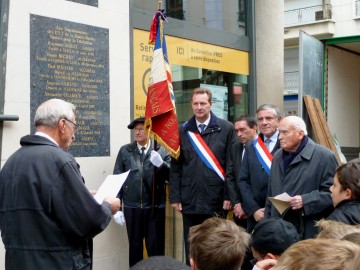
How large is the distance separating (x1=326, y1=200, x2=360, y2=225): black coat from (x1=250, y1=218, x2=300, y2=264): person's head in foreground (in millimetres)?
876

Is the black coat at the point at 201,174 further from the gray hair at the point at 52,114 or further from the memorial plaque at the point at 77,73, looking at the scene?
the gray hair at the point at 52,114

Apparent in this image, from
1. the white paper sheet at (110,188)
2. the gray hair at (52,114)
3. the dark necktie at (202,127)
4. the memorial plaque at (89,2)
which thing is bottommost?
the white paper sheet at (110,188)

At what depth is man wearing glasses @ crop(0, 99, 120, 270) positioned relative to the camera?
3234 millimetres

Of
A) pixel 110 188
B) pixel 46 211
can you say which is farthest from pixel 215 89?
pixel 46 211

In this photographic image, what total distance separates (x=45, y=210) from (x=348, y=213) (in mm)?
1959

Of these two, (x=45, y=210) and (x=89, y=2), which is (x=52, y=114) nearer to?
(x=45, y=210)

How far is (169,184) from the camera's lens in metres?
5.57

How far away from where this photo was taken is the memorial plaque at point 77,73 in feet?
16.7

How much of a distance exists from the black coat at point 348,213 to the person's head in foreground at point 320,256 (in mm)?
2097

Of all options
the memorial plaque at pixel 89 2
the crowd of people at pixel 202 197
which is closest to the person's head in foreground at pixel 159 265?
the crowd of people at pixel 202 197

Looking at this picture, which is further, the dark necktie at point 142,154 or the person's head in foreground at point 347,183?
the dark necktie at point 142,154

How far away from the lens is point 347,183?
11.9 feet

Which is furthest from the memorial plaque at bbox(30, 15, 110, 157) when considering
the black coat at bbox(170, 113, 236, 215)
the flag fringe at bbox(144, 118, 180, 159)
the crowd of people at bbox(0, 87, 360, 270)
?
the black coat at bbox(170, 113, 236, 215)

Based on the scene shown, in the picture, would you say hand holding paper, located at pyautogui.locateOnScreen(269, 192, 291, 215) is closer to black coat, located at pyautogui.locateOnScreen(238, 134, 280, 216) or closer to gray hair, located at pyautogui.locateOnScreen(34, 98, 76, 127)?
black coat, located at pyautogui.locateOnScreen(238, 134, 280, 216)
